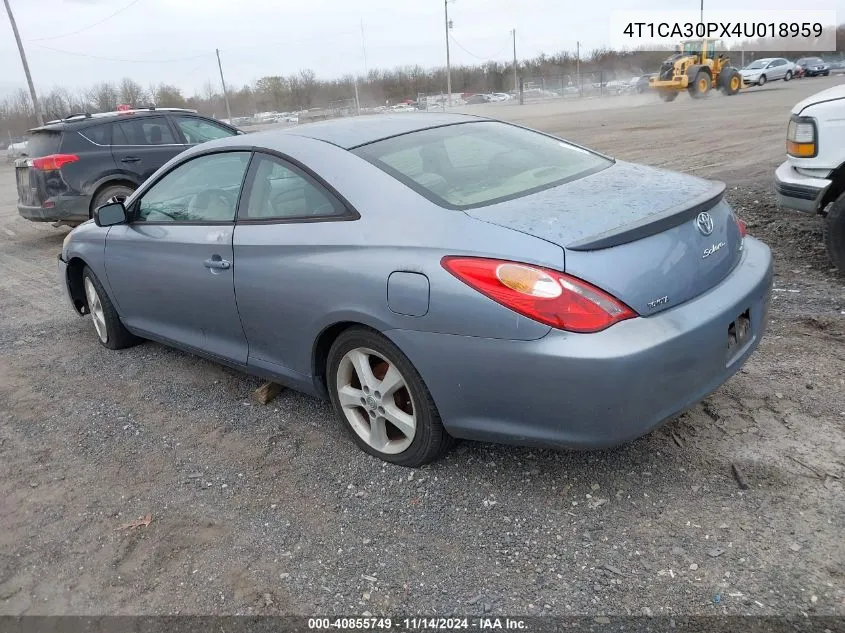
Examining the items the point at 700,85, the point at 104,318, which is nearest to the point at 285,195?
the point at 104,318

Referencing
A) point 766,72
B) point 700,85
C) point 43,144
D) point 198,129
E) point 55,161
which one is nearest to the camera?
point 55,161

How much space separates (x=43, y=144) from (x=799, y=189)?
9026mm

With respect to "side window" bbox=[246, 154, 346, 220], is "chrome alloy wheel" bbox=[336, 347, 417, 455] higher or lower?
lower

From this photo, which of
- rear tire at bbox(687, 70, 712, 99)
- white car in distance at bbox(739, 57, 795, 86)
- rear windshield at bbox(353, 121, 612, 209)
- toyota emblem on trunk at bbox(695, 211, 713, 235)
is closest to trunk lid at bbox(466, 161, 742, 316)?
toyota emblem on trunk at bbox(695, 211, 713, 235)

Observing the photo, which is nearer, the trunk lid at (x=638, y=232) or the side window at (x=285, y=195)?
the trunk lid at (x=638, y=232)

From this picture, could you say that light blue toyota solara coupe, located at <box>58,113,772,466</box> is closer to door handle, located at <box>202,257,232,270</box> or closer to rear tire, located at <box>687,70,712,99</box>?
door handle, located at <box>202,257,232,270</box>

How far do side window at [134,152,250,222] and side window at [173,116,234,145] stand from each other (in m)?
6.04

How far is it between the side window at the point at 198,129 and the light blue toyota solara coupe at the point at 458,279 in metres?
6.47

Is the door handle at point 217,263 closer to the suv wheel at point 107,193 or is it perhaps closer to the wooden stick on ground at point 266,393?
the wooden stick on ground at point 266,393

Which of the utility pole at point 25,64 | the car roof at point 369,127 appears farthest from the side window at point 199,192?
the utility pole at point 25,64

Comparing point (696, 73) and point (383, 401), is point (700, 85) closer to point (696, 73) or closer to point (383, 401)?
point (696, 73)

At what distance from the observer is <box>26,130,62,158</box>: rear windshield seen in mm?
9227

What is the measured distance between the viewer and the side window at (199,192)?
3.68 m

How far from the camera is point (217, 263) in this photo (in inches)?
142
